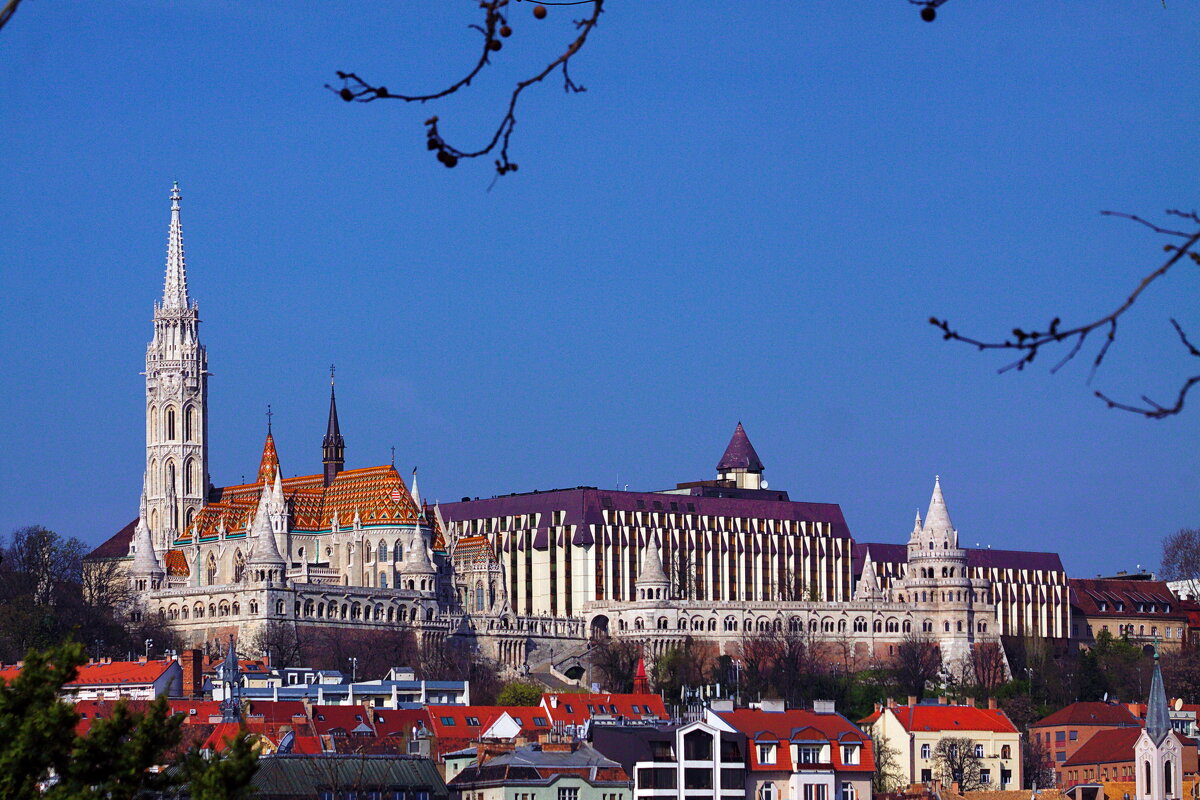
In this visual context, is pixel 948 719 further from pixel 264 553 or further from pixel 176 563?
pixel 176 563

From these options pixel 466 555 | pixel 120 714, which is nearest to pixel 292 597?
pixel 466 555

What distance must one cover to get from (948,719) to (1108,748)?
26.5ft

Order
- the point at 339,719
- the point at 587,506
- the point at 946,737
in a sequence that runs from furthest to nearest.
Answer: the point at 587,506, the point at 946,737, the point at 339,719

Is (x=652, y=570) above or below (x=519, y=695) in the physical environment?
above

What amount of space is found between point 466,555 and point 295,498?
12.8 metres

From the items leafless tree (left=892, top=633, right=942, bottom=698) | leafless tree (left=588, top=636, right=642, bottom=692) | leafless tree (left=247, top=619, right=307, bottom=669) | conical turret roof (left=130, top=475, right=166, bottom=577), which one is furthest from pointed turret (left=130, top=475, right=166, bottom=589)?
leafless tree (left=892, top=633, right=942, bottom=698)

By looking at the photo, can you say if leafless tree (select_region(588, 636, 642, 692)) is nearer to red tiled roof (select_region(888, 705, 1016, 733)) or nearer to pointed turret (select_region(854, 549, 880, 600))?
pointed turret (select_region(854, 549, 880, 600))

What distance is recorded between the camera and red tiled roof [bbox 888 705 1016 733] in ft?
373

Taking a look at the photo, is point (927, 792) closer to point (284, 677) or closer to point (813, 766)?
point (813, 766)

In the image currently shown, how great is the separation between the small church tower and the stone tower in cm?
8475

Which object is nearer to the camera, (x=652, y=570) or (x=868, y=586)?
(x=652, y=570)

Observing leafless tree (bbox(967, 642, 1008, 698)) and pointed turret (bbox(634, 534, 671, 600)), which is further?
pointed turret (bbox(634, 534, 671, 600))

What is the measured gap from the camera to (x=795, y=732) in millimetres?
94875

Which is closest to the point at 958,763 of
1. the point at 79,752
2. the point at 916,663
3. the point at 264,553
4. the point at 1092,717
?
the point at 1092,717
